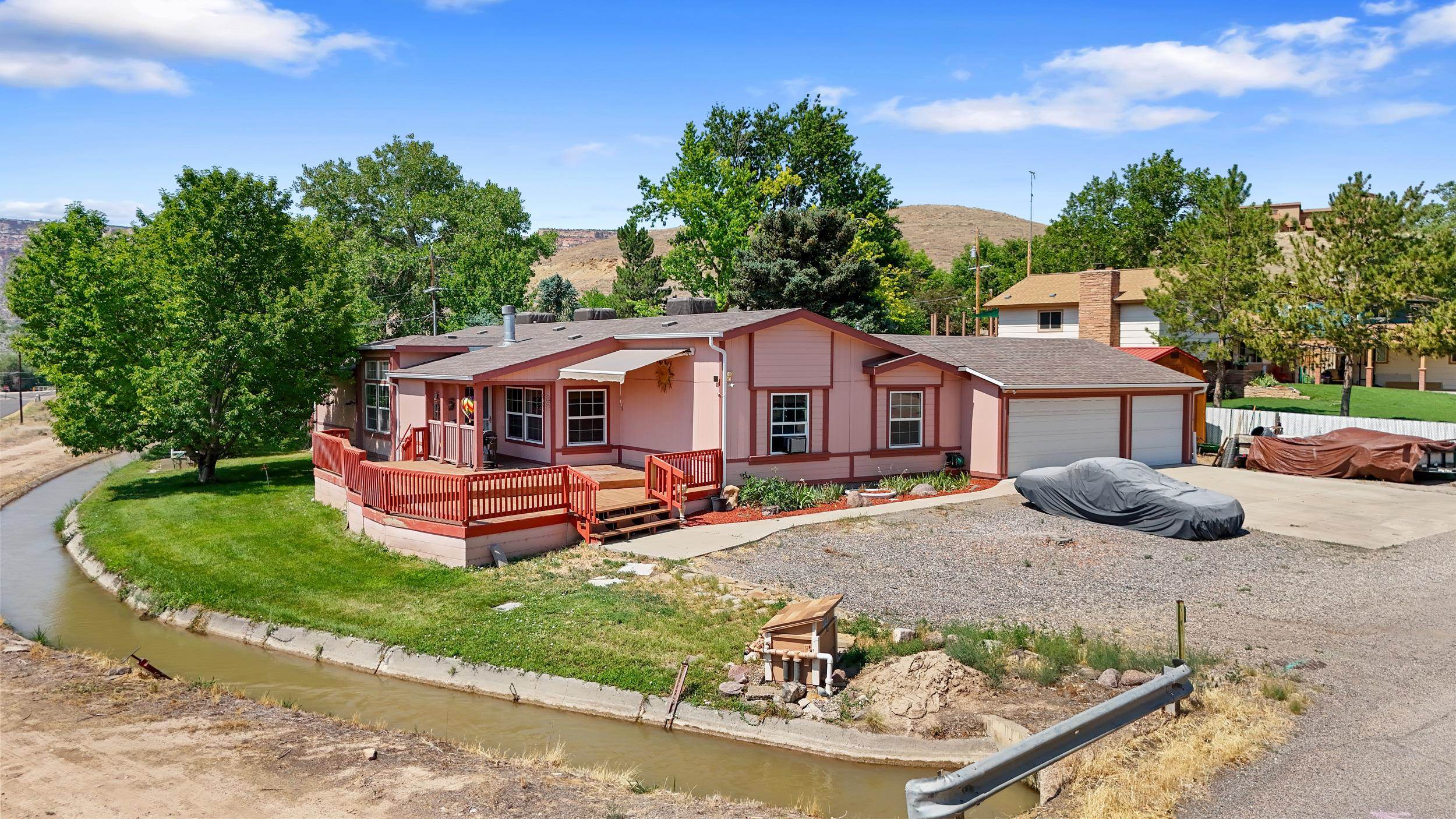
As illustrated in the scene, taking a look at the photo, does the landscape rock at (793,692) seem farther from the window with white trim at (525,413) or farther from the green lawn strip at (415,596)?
the window with white trim at (525,413)

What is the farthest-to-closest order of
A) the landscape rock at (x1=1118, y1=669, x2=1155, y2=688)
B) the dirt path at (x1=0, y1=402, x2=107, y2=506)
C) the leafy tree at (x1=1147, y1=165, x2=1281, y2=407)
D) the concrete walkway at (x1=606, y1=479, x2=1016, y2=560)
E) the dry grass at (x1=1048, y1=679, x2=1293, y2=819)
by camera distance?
the leafy tree at (x1=1147, y1=165, x2=1281, y2=407) < the dirt path at (x1=0, y1=402, x2=107, y2=506) < the concrete walkway at (x1=606, y1=479, x2=1016, y2=560) < the landscape rock at (x1=1118, y1=669, x2=1155, y2=688) < the dry grass at (x1=1048, y1=679, x2=1293, y2=819)

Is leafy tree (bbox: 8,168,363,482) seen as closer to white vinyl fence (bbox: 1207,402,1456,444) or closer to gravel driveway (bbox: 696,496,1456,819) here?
gravel driveway (bbox: 696,496,1456,819)

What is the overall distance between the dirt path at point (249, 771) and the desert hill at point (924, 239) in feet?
359

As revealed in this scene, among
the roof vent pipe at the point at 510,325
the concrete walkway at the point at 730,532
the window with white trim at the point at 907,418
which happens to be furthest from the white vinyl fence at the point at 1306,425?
the roof vent pipe at the point at 510,325

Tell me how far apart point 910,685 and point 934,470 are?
44.1ft

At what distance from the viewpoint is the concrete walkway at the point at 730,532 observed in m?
16.6

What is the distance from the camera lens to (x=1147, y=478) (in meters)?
18.7

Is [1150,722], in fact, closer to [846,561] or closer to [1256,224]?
[846,561]

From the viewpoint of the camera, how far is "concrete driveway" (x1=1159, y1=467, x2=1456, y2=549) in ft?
59.9

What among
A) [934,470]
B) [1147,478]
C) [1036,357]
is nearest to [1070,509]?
[1147,478]

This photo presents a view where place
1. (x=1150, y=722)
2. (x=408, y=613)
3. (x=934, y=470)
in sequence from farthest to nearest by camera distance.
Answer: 1. (x=934, y=470)
2. (x=408, y=613)
3. (x=1150, y=722)

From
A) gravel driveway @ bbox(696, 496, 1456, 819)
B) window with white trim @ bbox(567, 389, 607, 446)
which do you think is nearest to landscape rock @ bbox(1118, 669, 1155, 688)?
gravel driveway @ bbox(696, 496, 1456, 819)

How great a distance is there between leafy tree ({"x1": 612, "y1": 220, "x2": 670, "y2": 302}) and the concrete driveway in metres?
32.0

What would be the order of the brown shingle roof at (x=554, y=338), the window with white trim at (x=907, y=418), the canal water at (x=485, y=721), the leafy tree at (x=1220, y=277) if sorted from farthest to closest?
the leafy tree at (x=1220, y=277)
the window with white trim at (x=907, y=418)
the brown shingle roof at (x=554, y=338)
the canal water at (x=485, y=721)
